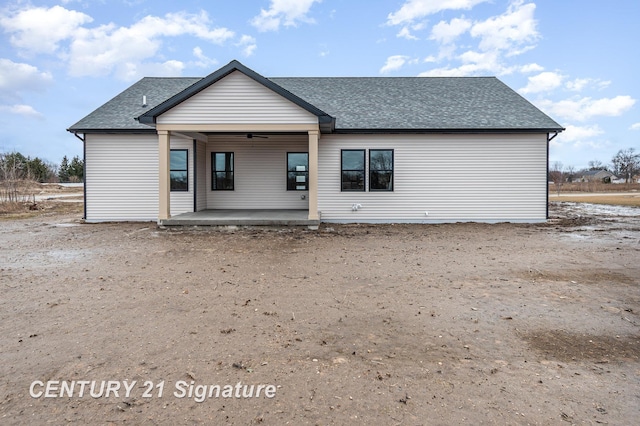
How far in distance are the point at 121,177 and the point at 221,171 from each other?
3728mm

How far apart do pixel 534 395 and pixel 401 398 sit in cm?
104

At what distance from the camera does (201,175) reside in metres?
15.5

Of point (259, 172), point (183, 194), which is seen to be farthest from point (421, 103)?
point (183, 194)

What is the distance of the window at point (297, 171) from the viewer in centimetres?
1572

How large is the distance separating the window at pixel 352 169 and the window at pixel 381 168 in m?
0.34

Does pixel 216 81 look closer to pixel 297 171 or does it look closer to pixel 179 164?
pixel 179 164

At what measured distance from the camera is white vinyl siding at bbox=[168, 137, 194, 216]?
14.9 metres

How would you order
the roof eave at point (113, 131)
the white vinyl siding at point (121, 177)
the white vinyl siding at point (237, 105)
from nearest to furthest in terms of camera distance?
the white vinyl siding at point (237, 105) → the roof eave at point (113, 131) → the white vinyl siding at point (121, 177)

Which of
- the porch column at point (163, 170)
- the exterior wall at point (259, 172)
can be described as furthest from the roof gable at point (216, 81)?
the exterior wall at point (259, 172)

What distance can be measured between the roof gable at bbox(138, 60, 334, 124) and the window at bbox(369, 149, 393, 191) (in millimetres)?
3006

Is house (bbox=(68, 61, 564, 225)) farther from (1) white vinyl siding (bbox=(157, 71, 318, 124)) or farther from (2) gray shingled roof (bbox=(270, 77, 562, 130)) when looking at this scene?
(1) white vinyl siding (bbox=(157, 71, 318, 124))

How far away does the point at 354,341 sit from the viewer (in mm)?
4047

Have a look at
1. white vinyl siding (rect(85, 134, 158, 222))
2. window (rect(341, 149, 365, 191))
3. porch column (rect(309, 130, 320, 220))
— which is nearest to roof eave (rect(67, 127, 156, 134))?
white vinyl siding (rect(85, 134, 158, 222))

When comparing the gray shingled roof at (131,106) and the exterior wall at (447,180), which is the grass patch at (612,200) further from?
the gray shingled roof at (131,106)
